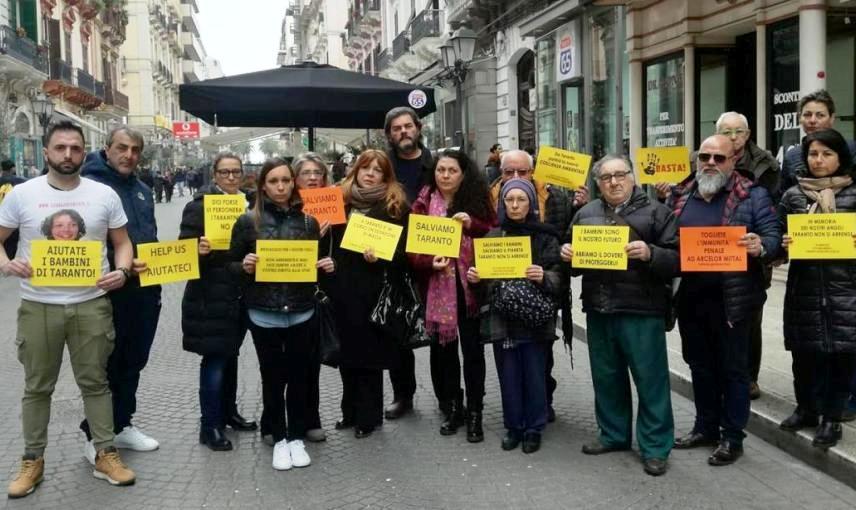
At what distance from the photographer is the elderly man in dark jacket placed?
4.62 metres

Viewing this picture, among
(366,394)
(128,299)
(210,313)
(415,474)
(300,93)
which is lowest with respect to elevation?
(415,474)

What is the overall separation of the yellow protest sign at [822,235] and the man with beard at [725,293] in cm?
11

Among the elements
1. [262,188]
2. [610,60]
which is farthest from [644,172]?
[610,60]

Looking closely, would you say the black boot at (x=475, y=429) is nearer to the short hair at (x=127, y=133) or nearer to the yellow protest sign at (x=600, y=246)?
the yellow protest sign at (x=600, y=246)

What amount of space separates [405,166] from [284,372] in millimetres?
1816

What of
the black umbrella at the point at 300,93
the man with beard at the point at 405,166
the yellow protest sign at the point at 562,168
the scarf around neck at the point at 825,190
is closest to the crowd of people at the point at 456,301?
the scarf around neck at the point at 825,190

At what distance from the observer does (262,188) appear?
4.84 m

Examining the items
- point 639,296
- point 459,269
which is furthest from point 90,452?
point 639,296

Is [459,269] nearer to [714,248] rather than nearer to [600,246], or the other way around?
[600,246]

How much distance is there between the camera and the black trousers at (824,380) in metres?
4.68

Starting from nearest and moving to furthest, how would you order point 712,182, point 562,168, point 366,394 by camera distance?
point 712,182
point 366,394
point 562,168

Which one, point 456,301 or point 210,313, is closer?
point 210,313

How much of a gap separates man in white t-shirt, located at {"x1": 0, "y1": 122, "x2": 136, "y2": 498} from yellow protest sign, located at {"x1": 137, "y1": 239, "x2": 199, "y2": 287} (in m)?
0.11

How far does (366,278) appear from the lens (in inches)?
209
